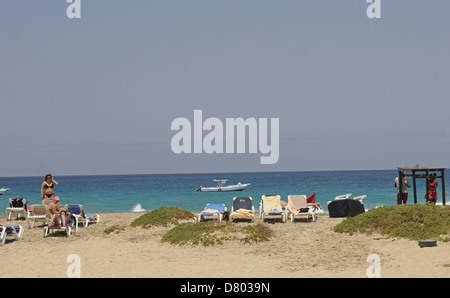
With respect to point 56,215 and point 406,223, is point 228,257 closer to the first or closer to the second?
point 406,223

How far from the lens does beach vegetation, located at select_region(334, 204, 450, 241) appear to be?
13.0 meters

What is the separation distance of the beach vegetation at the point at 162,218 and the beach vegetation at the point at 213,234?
Result: 8.76 feet

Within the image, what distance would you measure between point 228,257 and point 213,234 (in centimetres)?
230

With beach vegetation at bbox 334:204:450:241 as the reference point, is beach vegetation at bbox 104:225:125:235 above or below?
below

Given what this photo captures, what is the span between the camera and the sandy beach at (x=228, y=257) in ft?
31.8

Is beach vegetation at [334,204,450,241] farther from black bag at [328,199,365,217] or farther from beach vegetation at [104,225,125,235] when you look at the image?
beach vegetation at [104,225,125,235]

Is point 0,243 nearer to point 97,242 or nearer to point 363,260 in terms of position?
point 97,242

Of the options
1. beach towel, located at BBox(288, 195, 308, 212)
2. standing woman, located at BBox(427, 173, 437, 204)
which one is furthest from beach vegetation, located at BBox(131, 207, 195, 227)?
standing woman, located at BBox(427, 173, 437, 204)

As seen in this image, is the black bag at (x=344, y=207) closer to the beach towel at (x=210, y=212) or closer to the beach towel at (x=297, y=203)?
the beach towel at (x=297, y=203)

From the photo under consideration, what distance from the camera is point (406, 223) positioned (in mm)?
13703

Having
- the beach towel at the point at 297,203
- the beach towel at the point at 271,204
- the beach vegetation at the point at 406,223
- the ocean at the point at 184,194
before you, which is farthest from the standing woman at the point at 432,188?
the ocean at the point at 184,194

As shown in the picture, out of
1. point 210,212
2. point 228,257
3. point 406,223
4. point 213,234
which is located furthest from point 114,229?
point 406,223

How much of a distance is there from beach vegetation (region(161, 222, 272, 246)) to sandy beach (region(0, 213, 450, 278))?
0.27 metres
